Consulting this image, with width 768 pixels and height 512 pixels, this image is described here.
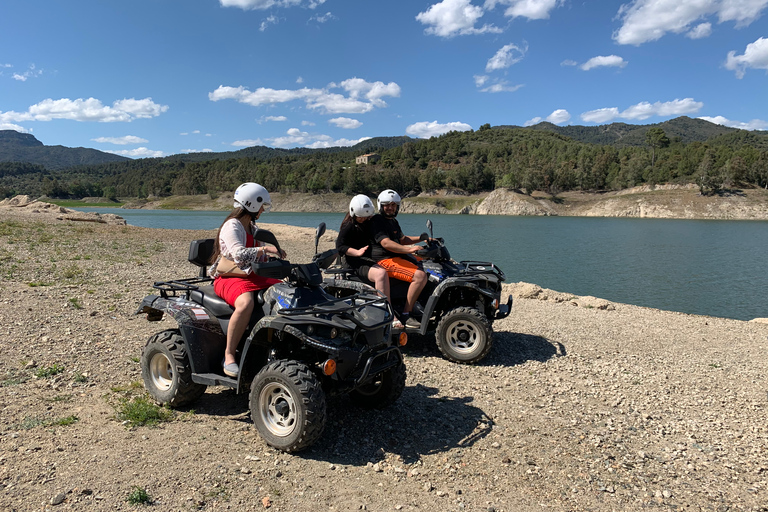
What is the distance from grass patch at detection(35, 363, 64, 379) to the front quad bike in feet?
5.13

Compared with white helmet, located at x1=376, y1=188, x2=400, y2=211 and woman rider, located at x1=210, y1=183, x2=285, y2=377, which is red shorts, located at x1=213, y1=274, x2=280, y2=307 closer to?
woman rider, located at x1=210, y1=183, x2=285, y2=377

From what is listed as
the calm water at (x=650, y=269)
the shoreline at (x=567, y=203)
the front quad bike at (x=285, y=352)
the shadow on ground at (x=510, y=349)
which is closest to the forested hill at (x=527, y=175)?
the shoreline at (x=567, y=203)

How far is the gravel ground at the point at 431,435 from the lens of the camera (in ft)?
12.3

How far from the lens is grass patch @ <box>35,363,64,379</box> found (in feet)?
19.1

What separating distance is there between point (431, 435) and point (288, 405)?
150 centimetres

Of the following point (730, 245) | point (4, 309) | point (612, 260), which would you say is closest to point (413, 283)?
point (4, 309)

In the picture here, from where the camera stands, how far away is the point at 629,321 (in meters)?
10.6

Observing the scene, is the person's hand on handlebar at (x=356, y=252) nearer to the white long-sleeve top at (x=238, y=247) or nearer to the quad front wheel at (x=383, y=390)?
the quad front wheel at (x=383, y=390)

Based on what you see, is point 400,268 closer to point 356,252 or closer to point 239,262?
point 356,252

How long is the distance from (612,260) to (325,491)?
3338cm

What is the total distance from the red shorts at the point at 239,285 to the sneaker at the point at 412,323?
10.5 ft

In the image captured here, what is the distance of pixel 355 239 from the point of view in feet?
25.3

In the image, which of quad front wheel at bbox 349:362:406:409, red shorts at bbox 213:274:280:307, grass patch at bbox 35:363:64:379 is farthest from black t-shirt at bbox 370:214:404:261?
grass patch at bbox 35:363:64:379

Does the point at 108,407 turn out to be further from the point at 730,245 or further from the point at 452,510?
the point at 730,245
